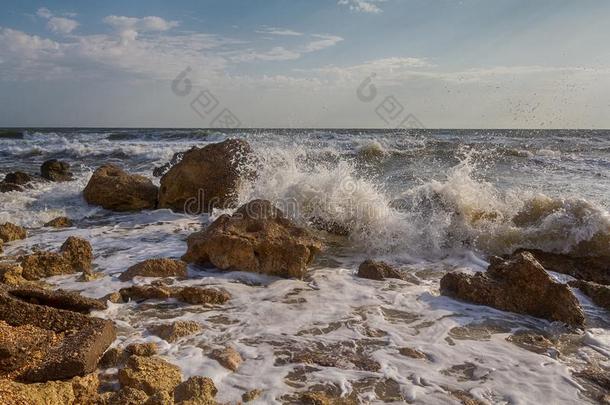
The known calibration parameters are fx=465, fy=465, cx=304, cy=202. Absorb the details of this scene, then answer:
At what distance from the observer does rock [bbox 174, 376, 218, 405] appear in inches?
93.4

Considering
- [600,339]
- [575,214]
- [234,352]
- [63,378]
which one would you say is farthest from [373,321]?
[575,214]

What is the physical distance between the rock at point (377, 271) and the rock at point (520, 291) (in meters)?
0.57

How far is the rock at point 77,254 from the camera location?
4.57 meters

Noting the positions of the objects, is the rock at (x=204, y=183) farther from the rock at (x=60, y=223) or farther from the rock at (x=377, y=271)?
the rock at (x=377, y=271)

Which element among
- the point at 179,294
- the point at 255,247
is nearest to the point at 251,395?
the point at 179,294

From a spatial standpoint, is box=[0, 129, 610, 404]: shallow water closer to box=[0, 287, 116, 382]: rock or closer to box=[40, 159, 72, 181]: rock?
box=[0, 287, 116, 382]: rock

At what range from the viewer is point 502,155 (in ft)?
64.3

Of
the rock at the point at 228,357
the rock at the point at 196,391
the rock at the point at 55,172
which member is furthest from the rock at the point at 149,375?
the rock at the point at 55,172

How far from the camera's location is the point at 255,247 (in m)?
4.63

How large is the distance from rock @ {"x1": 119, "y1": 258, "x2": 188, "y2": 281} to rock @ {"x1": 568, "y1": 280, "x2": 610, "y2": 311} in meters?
3.77

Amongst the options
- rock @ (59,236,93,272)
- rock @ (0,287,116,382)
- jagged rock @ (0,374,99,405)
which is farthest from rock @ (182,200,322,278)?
jagged rock @ (0,374,99,405)

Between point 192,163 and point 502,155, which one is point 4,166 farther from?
point 502,155

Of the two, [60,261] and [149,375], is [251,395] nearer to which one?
[149,375]

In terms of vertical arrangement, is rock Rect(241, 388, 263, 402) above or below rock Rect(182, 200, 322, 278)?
below
